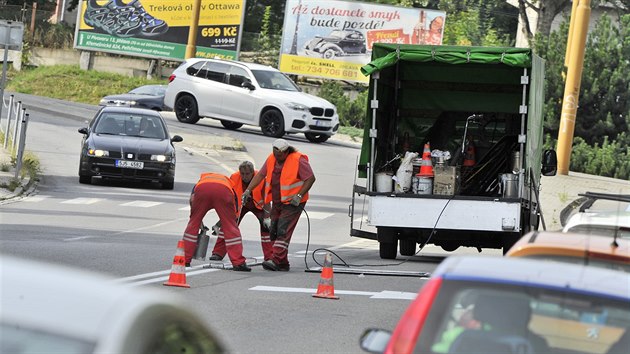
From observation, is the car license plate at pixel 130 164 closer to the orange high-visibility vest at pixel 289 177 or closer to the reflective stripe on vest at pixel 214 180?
the orange high-visibility vest at pixel 289 177

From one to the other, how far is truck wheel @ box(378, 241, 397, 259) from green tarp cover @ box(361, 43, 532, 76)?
2250 mm

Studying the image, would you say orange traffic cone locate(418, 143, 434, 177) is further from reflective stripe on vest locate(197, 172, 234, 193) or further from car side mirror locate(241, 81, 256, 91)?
car side mirror locate(241, 81, 256, 91)

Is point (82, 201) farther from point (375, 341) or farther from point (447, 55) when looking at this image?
point (375, 341)

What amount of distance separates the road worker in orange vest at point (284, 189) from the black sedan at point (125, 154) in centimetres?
1071

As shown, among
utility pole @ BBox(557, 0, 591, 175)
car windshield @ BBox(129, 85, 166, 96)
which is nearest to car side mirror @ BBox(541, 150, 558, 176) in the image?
utility pole @ BBox(557, 0, 591, 175)

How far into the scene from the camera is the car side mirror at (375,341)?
588 cm

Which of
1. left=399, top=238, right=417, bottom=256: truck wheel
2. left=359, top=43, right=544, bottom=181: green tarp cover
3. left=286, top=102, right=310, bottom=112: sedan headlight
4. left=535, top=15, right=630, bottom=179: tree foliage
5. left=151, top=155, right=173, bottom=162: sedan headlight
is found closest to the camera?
left=359, top=43, right=544, bottom=181: green tarp cover

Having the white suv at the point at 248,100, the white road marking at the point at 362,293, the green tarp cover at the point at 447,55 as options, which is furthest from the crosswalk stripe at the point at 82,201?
the white suv at the point at 248,100

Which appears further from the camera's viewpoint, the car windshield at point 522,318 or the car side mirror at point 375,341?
the car side mirror at point 375,341

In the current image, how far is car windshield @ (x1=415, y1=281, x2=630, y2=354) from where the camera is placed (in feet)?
18.3

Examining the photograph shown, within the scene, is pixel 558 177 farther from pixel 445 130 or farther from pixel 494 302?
pixel 494 302

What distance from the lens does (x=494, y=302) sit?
5.64 m

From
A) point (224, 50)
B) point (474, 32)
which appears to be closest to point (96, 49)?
point (224, 50)

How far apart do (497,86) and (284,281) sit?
5.86 metres
